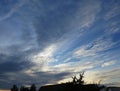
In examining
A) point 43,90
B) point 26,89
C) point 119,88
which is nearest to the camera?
point 119,88

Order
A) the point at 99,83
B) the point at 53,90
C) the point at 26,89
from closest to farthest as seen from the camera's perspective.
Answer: the point at 99,83
the point at 53,90
the point at 26,89

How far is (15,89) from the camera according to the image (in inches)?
2633

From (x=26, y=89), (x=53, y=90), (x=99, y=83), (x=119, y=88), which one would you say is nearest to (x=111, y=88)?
(x=119, y=88)

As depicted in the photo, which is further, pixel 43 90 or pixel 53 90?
pixel 43 90

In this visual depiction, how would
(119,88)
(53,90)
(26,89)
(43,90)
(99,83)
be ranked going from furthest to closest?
(26,89) → (43,90) → (53,90) → (99,83) → (119,88)

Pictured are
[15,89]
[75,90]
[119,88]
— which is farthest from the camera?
[15,89]

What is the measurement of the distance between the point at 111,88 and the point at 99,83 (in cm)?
921

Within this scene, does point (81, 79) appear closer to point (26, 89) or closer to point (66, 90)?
point (66, 90)

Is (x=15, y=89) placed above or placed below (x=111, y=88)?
above

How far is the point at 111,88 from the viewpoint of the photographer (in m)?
17.7

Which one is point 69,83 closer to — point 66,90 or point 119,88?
point 66,90

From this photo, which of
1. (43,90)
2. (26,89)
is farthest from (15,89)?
(43,90)

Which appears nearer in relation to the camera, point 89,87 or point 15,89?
point 89,87

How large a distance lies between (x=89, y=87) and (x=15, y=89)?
44.2 meters
